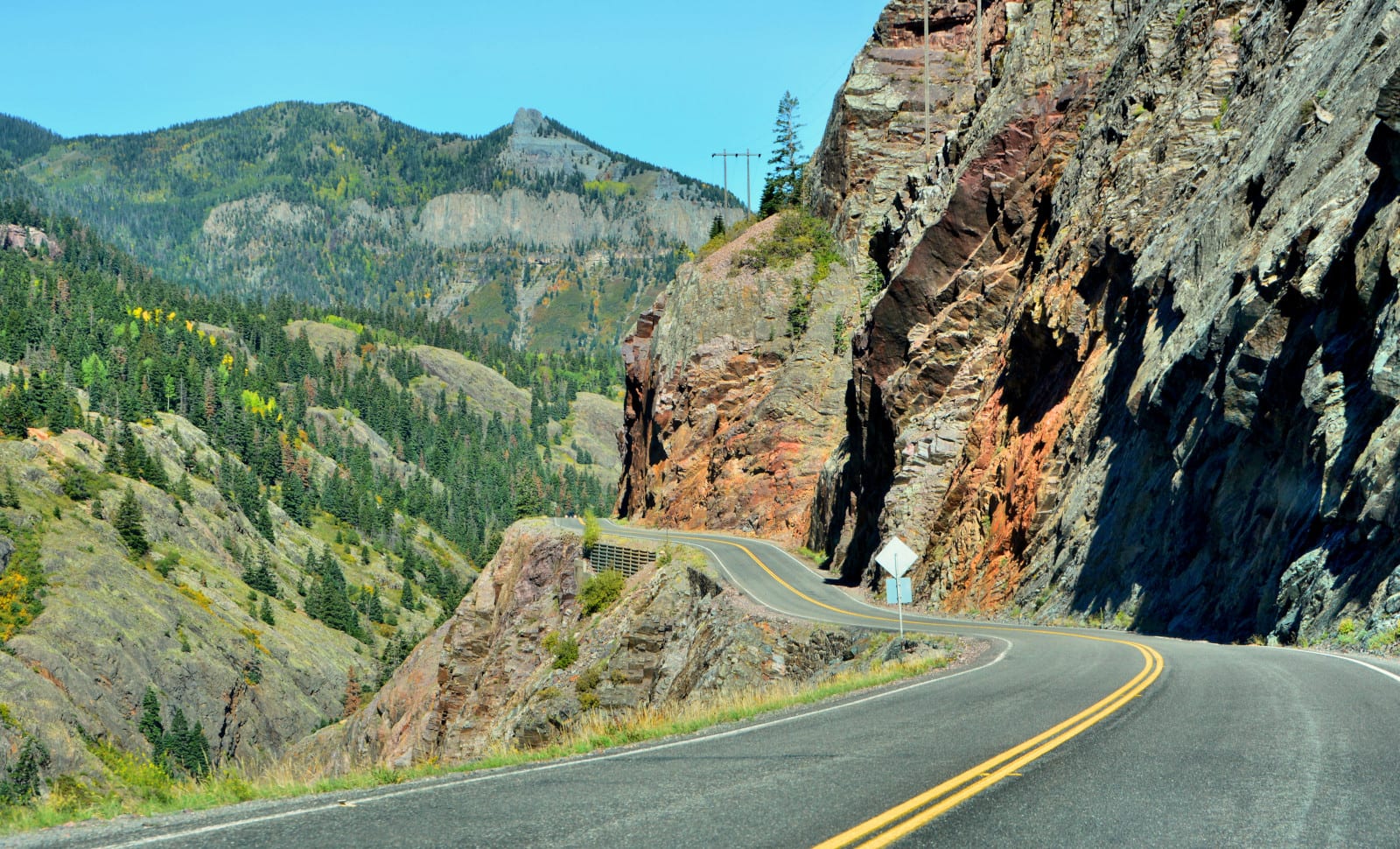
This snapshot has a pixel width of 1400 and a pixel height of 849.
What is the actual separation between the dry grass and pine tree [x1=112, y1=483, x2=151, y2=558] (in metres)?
131

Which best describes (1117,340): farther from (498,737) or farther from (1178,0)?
(498,737)

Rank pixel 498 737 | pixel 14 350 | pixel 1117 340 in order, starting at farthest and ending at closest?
pixel 14 350 < pixel 498 737 < pixel 1117 340

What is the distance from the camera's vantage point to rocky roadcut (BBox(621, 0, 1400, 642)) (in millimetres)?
20219

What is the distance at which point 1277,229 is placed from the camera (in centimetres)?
2370

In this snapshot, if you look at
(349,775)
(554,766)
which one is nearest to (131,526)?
(349,775)

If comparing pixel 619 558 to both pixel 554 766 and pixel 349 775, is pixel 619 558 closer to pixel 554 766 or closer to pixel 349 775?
pixel 349 775

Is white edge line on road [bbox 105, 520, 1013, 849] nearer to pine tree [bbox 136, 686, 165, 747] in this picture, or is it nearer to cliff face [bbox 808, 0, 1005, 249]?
cliff face [bbox 808, 0, 1005, 249]

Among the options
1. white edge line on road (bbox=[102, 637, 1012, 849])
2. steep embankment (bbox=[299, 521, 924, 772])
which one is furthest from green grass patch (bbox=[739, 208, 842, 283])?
white edge line on road (bbox=[102, 637, 1012, 849])

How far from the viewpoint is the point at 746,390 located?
70.8 m

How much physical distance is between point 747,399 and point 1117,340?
3804cm

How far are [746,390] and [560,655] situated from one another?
97.4 feet

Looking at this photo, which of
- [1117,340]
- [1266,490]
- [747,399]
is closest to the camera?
[1266,490]

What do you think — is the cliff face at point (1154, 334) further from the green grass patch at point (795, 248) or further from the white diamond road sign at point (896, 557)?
the green grass patch at point (795, 248)

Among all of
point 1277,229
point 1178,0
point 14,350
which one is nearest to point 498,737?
point 1277,229
